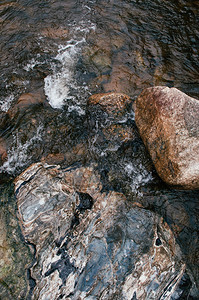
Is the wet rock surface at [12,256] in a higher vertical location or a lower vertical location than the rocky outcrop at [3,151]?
lower

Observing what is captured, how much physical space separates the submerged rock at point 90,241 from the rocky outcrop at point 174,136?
79 centimetres

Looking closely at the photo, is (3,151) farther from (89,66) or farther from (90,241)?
(89,66)

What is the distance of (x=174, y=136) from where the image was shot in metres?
3.55

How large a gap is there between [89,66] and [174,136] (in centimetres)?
293

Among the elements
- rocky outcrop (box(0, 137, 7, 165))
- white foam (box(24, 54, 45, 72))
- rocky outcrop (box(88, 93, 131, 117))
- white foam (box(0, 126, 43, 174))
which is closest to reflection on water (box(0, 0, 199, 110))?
white foam (box(24, 54, 45, 72))

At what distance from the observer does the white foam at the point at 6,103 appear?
4.69 meters

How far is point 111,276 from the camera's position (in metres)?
2.95

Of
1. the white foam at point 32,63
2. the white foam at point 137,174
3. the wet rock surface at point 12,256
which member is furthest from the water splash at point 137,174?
the white foam at point 32,63

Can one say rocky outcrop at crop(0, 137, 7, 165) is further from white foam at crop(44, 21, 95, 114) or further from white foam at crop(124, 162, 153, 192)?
white foam at crop(124, 162, 153, 192)

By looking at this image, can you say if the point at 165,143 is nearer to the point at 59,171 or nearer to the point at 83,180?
the point at 83,180

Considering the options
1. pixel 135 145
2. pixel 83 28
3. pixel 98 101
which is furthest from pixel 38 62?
pixel 135 145

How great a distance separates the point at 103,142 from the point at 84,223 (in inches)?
63.4

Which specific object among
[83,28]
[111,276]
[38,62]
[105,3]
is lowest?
[111,276]

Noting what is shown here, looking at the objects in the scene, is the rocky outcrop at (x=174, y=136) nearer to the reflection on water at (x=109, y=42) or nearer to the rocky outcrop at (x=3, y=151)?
the reflection on water at (x=109, y=42)
